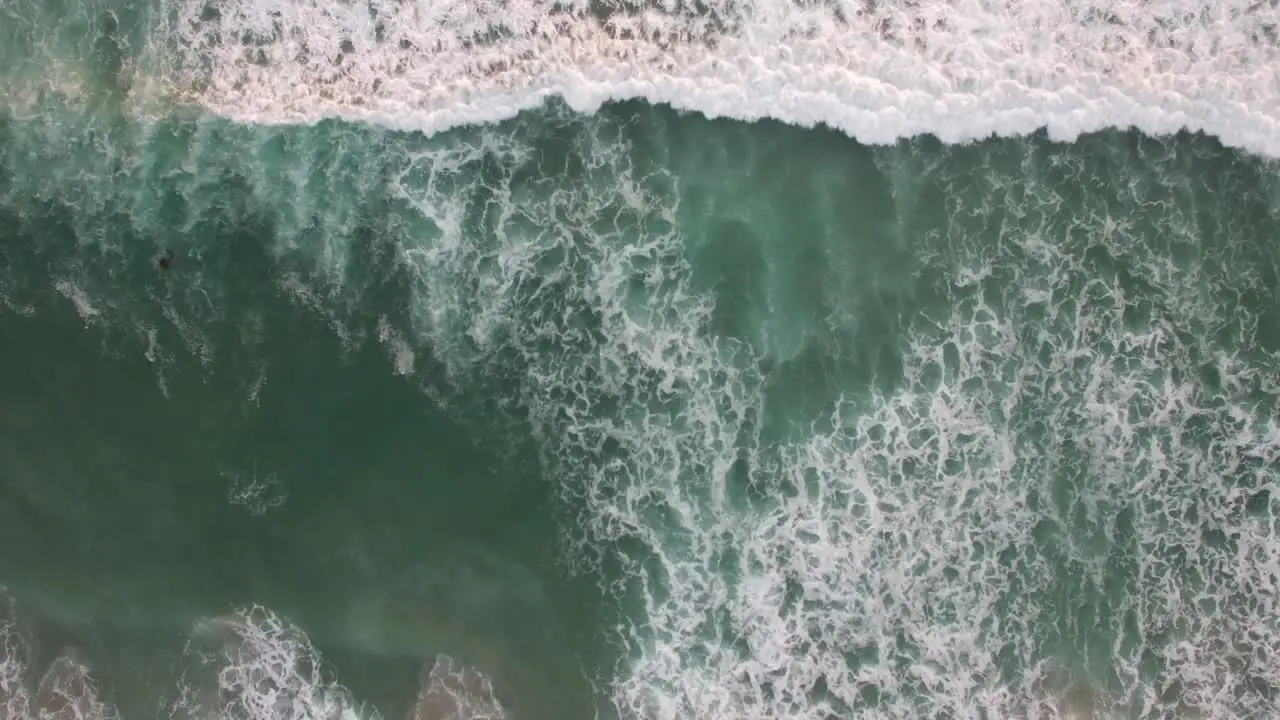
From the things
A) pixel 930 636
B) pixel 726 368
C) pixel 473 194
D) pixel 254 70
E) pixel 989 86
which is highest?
pixel 989 86

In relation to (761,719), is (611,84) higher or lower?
higher

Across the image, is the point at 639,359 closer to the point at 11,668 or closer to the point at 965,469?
the point at 965,469

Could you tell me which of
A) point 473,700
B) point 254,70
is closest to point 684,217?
point 254,70

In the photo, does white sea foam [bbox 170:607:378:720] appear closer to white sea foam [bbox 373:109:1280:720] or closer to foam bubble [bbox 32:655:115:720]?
foam bubble [bbox 32:655:115:720]

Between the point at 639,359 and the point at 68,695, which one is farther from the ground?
the point at 639,359

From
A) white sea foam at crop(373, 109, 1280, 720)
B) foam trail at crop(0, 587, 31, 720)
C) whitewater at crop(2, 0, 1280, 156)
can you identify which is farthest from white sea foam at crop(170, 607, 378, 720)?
whitewater at crop(2, 0, 1280, 156)

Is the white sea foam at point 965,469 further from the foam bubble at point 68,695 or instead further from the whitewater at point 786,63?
the foam bubble at point 68,695

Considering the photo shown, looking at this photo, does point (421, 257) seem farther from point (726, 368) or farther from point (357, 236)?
point (726, 368)

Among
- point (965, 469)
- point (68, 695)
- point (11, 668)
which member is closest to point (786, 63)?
point (965, 469)
